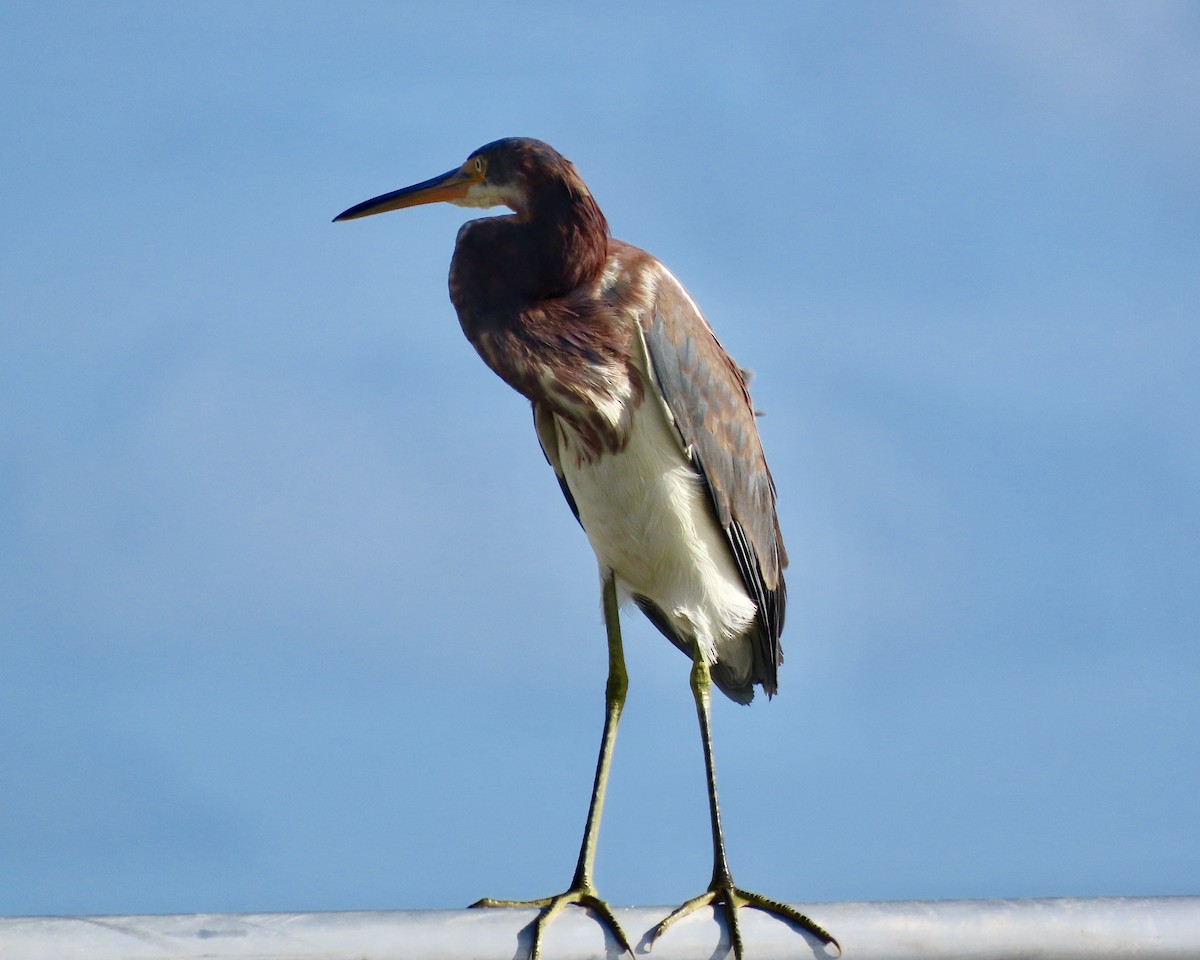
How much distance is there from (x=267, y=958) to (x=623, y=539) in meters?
1.30

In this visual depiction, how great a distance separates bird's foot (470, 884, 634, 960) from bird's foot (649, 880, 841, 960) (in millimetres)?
51

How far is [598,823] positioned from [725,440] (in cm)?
80

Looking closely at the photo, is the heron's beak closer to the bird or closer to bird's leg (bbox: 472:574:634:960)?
the bird

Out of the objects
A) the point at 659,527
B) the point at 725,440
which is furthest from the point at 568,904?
the point at 725,440

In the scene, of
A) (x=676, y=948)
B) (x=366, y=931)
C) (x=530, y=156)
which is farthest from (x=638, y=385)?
(x=366, y=931)

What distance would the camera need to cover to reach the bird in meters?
2.45

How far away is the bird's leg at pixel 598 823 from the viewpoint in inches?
68.0

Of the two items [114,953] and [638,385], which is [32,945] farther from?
[638,385]

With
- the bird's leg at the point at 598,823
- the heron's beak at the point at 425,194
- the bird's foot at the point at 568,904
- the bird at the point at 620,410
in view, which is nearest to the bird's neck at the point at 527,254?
the bird at the point at 620,410

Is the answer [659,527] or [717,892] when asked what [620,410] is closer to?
[659,527]

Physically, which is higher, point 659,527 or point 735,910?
point 659,527

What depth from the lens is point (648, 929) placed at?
170 centimetres

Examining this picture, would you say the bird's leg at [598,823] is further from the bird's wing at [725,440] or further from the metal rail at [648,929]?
the bird's wing at [725,440]

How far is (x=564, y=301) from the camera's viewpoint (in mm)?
2480
